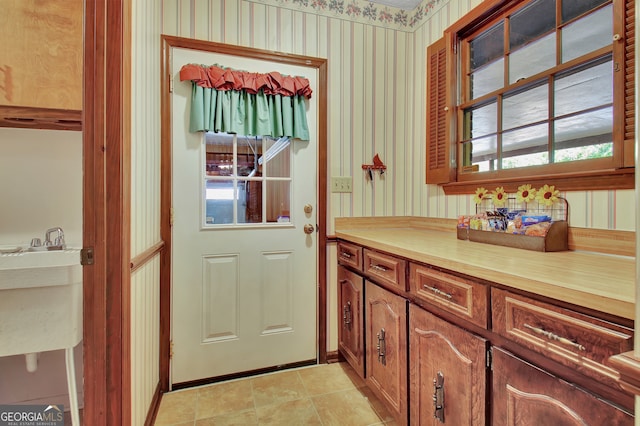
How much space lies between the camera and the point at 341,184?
6.86ft

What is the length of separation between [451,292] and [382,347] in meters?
0.60

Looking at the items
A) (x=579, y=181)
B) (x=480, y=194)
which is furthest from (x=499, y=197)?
(x=579, y=181)

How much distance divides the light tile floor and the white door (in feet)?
0.37

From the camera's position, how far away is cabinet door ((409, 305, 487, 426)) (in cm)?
95

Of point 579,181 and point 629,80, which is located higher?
point 629,80

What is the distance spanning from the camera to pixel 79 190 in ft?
5.11

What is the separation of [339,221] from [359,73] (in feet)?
3.43

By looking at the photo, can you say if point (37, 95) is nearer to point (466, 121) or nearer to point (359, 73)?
point (359, 73)

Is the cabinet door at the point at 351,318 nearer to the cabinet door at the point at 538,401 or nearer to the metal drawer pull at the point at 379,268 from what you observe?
the metal drawer pull at the point at 379,268

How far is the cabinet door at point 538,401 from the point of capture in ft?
2.14

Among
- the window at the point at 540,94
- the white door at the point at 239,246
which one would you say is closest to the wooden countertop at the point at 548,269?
the window at the point at 540,94

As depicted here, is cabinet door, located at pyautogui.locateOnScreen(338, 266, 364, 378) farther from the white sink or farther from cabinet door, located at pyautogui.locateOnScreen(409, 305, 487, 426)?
the white sink

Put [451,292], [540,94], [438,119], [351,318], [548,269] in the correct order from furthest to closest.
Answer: [438,119] < [351,318] < [540,94] < [451,292] < [548,269]

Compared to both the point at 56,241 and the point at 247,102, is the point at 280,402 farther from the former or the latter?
the point at 247,102
